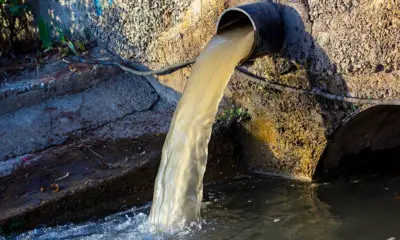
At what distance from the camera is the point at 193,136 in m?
4.30

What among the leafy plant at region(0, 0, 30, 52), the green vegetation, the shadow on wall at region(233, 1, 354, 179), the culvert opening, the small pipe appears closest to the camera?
the small pipe

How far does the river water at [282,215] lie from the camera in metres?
3.60

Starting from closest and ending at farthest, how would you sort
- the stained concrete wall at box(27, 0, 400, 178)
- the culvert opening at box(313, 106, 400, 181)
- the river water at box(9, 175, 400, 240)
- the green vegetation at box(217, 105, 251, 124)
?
1. the river water at box(9, 175, 400, 240)
2. the stained concrete wall at box(27, 0, 400, 178)
3. the culvert opening at box(313, 106, 400, 181)
4. the green vegetation at box(217, 105, 251, 124)

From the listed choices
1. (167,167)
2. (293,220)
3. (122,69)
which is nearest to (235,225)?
(293,220)

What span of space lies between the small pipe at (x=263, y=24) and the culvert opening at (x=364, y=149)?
832 mm

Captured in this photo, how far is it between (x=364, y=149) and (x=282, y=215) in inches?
41.3

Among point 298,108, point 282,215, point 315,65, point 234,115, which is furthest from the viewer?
point 234,115

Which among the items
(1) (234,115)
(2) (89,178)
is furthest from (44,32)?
(1) (234,115)

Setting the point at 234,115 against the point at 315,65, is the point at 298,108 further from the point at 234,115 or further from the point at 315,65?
the point at 234,115

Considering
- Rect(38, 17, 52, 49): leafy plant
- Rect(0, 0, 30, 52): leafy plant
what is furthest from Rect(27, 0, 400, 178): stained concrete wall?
Rect(0, 0, 30, 52): leafy plant

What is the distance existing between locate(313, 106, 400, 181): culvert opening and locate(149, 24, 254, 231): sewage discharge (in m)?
0.98

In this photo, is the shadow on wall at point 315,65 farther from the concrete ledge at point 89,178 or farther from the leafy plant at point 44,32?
the leafy plant at point 44,32

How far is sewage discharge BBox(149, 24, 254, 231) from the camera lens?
4.11m

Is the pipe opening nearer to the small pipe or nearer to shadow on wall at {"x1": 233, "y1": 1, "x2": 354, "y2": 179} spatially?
the small pipe
